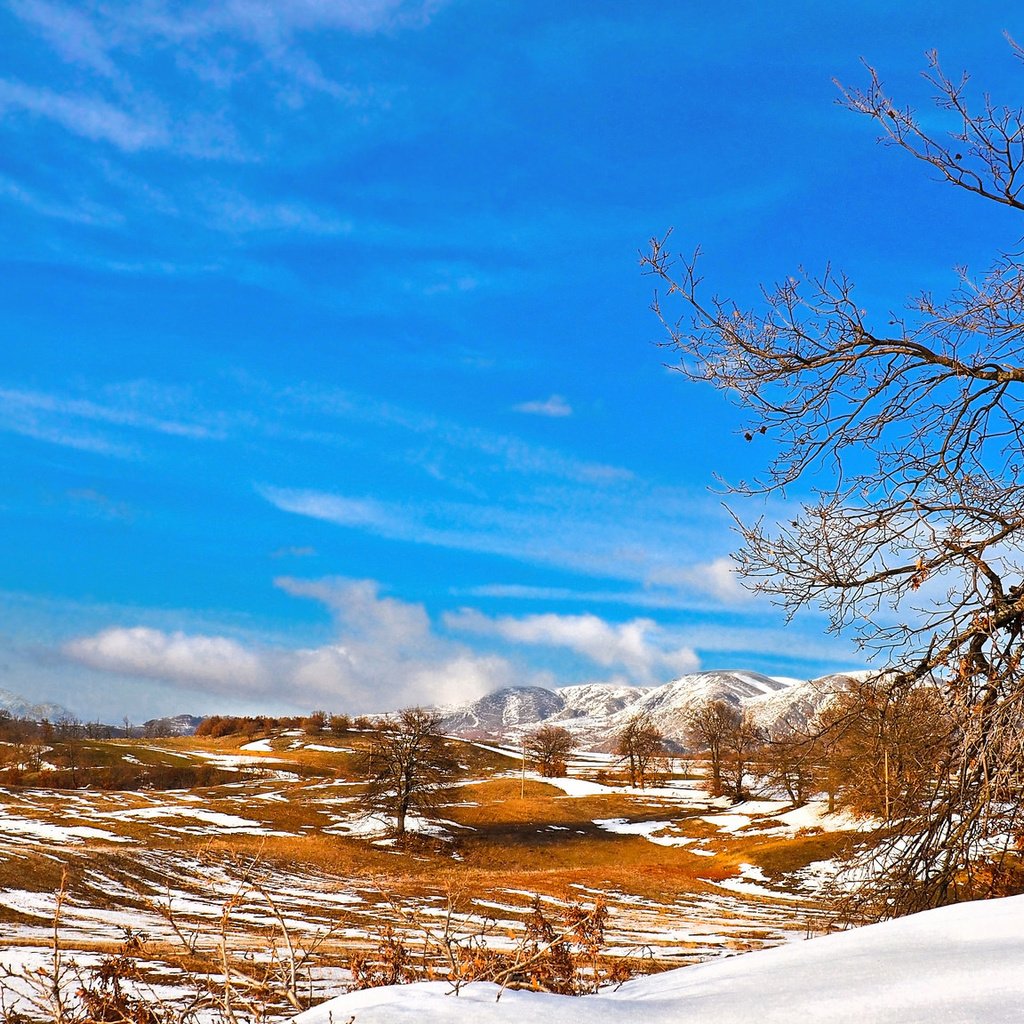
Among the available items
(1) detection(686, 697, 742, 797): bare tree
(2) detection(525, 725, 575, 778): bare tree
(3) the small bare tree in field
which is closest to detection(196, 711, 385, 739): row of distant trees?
(2) detection(525, 725, 575, 778): bare tree

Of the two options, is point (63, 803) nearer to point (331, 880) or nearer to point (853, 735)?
point (331, 880)

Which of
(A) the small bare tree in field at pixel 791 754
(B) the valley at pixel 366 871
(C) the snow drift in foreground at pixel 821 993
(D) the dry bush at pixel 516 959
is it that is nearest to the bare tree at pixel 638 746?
(B) the valley at pixel 366 871

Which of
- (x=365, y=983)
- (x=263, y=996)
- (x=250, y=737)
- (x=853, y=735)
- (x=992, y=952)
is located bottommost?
(x=250, y=737)

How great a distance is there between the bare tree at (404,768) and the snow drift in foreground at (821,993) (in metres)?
54.4

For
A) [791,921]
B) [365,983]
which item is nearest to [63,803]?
[791,921]

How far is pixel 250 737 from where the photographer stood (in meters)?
138

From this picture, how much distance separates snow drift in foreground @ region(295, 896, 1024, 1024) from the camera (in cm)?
291

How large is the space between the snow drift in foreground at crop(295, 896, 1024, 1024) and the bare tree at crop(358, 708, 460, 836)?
178 ft

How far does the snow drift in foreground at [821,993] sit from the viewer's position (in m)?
2.91

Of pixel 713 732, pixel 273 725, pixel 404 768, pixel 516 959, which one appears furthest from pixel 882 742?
pixel 273 725

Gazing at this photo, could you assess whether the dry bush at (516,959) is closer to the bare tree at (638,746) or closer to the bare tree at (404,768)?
the bare tree at (404,768)

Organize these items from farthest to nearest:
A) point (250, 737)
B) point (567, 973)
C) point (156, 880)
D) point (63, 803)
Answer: point (250, 737) < point (63, 803) < point (156, 880) < point (567, 973)

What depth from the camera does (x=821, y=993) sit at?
3168 mm

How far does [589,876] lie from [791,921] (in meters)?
13.0
